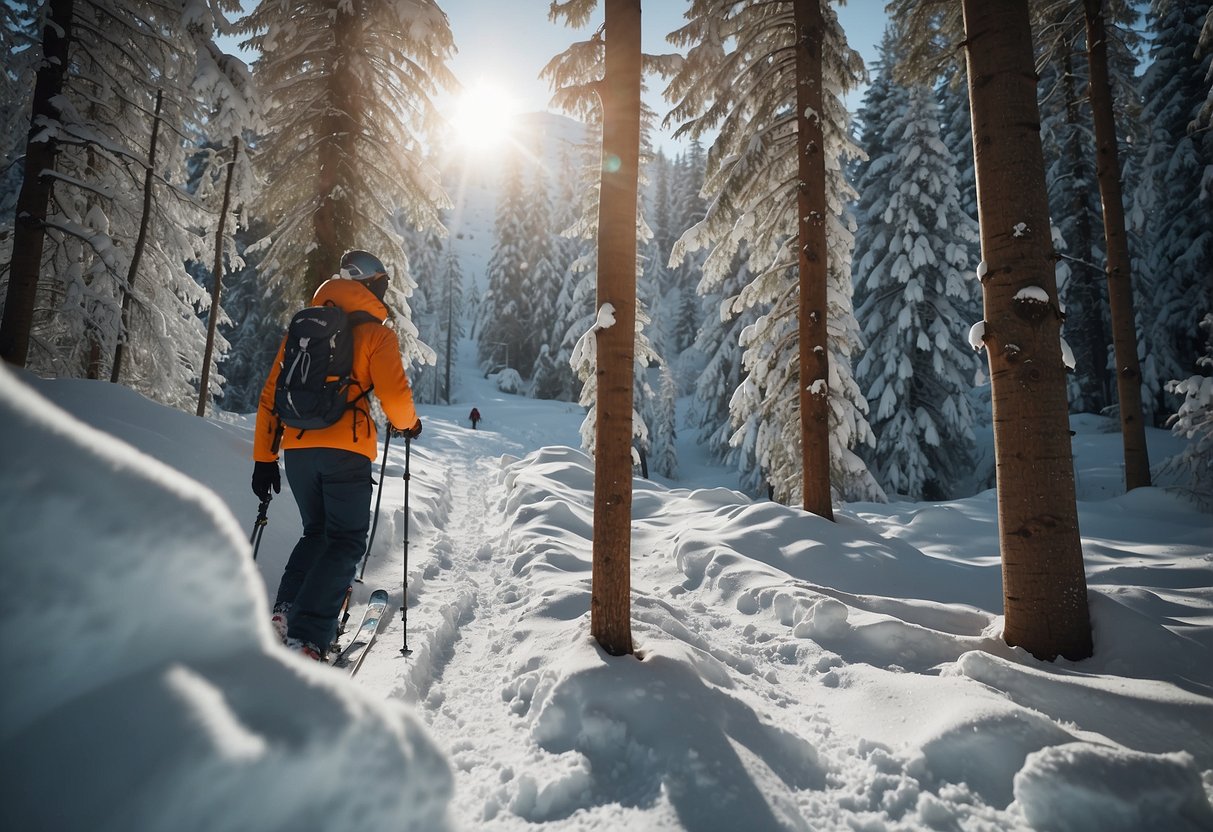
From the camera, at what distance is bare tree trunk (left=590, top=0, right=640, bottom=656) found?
3.84m

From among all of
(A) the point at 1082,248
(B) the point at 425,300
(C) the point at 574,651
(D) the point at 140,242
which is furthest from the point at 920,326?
(B) the point at 425,300

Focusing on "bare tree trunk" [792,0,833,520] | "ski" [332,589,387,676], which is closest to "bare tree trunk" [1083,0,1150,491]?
"bare tree trunk" [792,0,833,520]

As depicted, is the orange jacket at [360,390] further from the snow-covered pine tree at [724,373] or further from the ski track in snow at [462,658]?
the snow-covered pine tree at [724,373]

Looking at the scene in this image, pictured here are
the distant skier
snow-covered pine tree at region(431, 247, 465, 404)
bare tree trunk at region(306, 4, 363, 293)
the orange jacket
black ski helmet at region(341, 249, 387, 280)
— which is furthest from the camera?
snow-covered pine tree at region(431, 247, 465, 404)

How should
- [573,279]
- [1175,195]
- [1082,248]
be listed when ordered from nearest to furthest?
1. [1175,195]
2. [1082,248]
3. [573,279]

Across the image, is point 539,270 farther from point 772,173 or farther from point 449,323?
point 772,173

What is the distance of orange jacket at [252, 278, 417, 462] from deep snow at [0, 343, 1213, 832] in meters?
0.92

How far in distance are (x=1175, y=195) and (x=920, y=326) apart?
1118cm

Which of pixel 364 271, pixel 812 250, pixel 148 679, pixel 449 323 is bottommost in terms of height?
pixel 148 679

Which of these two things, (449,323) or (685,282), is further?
(449,323)

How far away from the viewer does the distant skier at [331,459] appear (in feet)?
11.0

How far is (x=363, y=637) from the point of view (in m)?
4.05

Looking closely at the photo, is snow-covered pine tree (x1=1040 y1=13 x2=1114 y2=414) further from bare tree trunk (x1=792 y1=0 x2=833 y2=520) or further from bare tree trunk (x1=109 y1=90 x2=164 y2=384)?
bare tree trunk (x1=109 y1=90 x2=164 y2=384)

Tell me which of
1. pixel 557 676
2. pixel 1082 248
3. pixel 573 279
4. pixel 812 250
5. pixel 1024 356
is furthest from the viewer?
pixel 573 279
